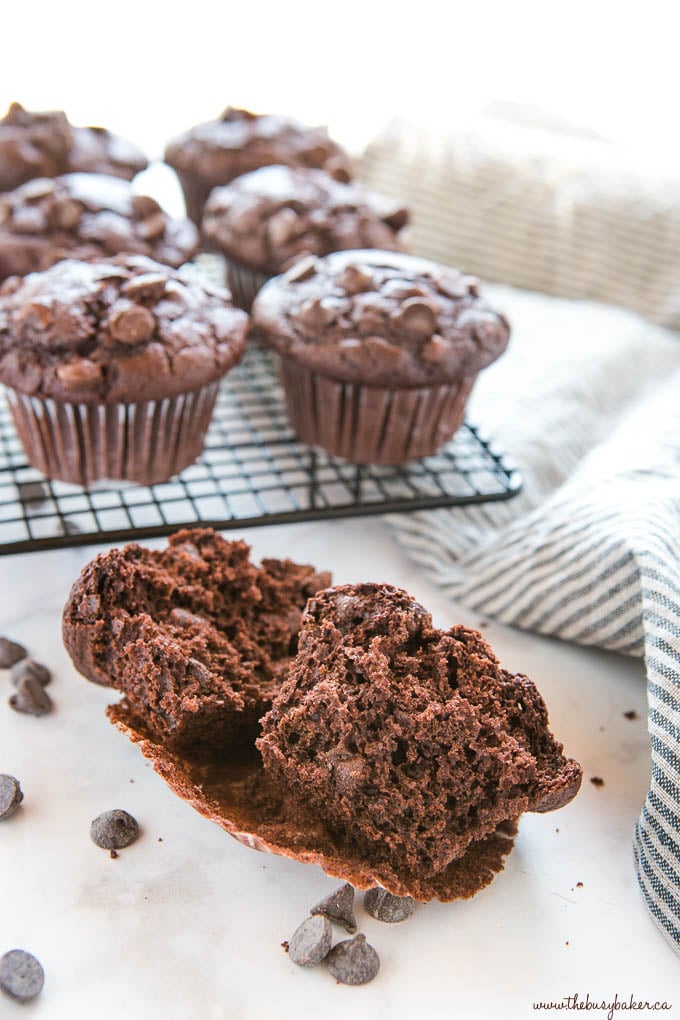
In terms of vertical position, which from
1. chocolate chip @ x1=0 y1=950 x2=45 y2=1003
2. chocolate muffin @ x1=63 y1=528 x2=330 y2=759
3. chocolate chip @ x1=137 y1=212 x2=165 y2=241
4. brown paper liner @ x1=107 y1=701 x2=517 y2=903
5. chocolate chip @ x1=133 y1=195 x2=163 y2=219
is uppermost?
chocolate chip @ x1=133 y1=195 x2=163 y2=219

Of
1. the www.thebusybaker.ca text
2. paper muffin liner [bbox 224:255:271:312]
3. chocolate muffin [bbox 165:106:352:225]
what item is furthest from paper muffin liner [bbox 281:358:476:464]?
the www.thebusybaker.ca text

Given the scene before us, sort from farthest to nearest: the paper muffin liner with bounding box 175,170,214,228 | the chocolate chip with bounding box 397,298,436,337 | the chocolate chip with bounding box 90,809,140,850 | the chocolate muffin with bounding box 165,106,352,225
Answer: the paper muffin liner with bounding box 175,170,214,228, the chocolate muffin with bounding box 165,106,352,225, the chocolate chip with bounding box 397,298,436,337, the chocolate chip with bounding box 90,809,140,850

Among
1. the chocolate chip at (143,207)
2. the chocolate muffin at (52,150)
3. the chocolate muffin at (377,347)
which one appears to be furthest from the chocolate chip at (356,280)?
the chocolate muffin at (52,150)

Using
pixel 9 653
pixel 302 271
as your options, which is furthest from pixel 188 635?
pixel 302 271

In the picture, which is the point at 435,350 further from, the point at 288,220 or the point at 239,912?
the point at 239,912

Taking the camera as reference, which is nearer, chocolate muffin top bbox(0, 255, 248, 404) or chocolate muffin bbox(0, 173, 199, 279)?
chocolate muffin top bbox(0, 255, 248, 404)

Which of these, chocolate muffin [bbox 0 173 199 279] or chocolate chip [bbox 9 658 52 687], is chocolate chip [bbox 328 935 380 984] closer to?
chocolate chip [bbox 9 658 52 687]

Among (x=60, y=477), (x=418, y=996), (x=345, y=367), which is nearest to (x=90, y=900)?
(x=418, y=996)
